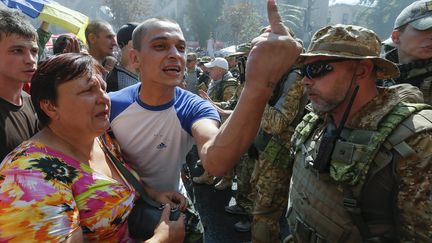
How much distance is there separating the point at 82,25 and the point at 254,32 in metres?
45.4

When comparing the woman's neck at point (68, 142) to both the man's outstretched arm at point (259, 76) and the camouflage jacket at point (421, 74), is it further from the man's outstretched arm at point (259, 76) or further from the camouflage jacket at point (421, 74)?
the camouflage jacket at point (421, 74)

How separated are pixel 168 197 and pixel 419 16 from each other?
2.28 m

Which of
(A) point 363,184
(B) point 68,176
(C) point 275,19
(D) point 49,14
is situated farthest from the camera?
(D) point 49,14

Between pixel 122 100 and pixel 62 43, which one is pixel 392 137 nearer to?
pixel 122 100

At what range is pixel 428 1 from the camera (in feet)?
8.07

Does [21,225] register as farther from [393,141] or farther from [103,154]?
[393,141]

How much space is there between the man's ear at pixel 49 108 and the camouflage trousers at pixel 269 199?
2.08m

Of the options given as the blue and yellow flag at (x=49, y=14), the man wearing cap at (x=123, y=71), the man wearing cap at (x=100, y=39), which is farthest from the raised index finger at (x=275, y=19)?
the blue and yellow flag at (x=49, y=14)

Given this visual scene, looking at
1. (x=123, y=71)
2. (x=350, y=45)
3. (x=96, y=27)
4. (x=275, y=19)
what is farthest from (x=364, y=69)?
(x=96, y=27)

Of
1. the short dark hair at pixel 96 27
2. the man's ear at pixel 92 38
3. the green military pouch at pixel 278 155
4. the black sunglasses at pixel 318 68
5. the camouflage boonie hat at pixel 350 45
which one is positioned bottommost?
the green military pouch at pixel 278 155

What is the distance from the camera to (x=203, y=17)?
48312 millimetres

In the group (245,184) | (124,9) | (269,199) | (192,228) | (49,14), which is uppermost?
(49,14)

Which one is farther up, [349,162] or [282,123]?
[349,162]

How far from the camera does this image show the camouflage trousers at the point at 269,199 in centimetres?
306
